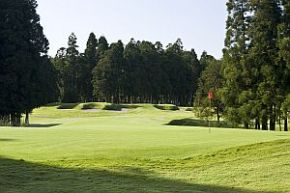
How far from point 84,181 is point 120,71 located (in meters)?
95.6

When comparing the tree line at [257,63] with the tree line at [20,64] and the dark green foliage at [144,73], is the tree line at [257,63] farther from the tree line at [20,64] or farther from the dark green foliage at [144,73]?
the dark green foliage at [144,73]

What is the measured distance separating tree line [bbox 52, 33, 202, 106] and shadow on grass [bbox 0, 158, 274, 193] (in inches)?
3551

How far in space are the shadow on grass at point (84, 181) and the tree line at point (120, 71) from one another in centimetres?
9019

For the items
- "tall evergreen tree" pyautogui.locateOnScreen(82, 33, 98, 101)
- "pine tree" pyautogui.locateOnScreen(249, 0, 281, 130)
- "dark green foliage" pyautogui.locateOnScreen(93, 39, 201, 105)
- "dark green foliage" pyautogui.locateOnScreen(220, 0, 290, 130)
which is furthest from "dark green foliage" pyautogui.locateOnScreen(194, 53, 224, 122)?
"tall evergreen tree" pyautogui.locateOnScreen(82, 33, 98, 101)

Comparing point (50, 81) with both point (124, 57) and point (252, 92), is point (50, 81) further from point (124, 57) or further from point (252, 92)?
point (124, 57)

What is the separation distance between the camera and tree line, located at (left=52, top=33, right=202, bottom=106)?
10856cm

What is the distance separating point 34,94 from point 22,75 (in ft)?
7.92

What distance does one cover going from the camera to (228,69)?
52.5 metres

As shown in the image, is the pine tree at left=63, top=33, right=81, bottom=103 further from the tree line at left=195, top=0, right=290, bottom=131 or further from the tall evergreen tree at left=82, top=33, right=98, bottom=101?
the tree line at left=195, top=0, right=290, bottom=131

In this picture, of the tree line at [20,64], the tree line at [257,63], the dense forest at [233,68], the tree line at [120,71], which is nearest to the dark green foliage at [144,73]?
the tree line at [120,71]

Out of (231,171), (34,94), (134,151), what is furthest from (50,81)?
(231,171)

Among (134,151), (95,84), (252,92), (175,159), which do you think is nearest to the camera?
(175,159)

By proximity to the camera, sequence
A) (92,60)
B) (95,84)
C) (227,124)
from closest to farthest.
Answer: (227,124) → (95,84) → (92,60)

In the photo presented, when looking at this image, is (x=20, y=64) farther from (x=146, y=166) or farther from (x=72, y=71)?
(x=72, y=71)
